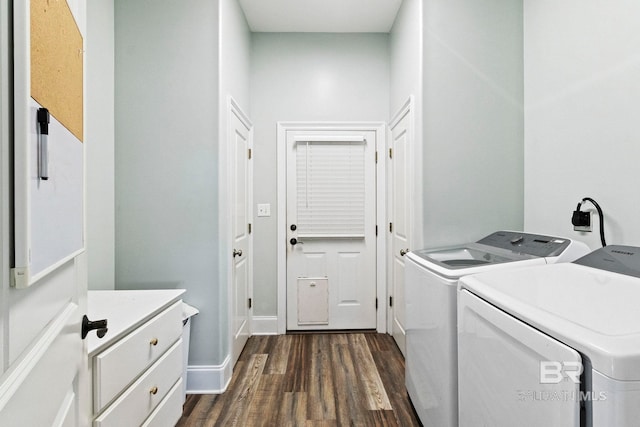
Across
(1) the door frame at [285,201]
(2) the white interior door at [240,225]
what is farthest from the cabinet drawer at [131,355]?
(1) the door frame at [285,201]

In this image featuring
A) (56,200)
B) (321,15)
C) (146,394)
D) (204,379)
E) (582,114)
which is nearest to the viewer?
(56,200)

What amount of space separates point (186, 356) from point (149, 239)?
A: 74cm

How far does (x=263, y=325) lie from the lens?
305 cm

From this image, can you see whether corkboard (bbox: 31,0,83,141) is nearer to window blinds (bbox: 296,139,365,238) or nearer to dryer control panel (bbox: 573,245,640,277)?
dryer control panel (bbox: 573,245,640,277)

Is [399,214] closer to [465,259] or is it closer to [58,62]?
[465,259]

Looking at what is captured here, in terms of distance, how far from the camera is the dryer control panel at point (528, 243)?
4.96 feet

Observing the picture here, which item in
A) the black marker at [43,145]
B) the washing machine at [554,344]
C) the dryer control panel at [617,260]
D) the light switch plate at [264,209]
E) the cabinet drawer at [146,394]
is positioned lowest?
the cabinet drawer at [146,394]

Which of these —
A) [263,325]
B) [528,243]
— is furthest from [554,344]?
[263,325]

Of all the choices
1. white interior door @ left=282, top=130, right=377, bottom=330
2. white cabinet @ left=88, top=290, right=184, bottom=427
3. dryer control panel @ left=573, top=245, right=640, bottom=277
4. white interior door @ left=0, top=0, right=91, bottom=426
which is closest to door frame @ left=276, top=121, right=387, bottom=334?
white interior door @ left=282, top=130, right=377, bottom=330

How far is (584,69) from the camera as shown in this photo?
1610 mm

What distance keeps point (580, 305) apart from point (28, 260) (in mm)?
1176

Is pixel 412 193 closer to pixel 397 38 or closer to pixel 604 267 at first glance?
pixel 604 267

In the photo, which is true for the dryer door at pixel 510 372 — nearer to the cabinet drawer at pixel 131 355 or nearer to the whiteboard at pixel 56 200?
the whiteboard at pixel 56 200

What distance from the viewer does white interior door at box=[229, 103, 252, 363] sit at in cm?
237
